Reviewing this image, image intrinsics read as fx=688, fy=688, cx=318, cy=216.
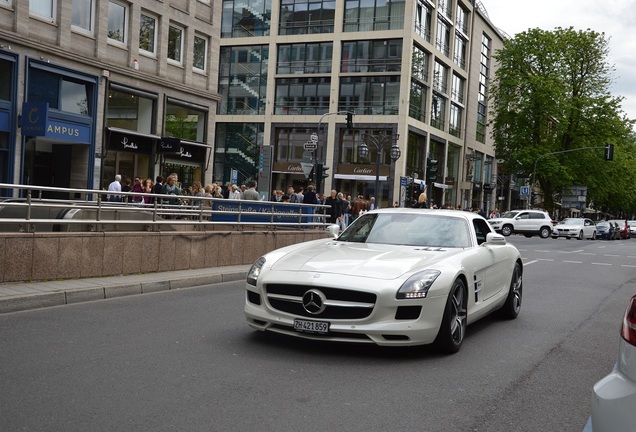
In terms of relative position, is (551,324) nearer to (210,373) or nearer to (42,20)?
(210,373)

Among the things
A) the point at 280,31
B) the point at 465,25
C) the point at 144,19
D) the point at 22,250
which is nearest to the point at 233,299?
the point at 22,250

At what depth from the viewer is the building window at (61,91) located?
22.5m

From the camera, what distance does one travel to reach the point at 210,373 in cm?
555

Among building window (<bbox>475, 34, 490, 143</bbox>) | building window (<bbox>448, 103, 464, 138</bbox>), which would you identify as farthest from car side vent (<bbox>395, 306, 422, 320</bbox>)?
building window (<bbox>475, 34, 490, 143</bbox>)

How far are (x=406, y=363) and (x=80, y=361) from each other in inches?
111

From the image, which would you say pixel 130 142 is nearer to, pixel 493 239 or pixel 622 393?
pixel 493 239

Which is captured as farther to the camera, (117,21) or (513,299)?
(117,21)

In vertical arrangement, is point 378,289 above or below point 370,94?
below

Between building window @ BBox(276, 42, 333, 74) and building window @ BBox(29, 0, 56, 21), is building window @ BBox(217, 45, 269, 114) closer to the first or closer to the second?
building window @ BBox(276, 42, 333, 74)

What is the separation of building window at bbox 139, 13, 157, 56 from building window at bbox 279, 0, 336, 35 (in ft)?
75.6

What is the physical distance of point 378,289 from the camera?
238 inches

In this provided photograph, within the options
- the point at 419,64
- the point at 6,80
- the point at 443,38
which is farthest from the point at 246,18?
the point at 6,80

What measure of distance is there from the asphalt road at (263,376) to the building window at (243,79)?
44.3 meters

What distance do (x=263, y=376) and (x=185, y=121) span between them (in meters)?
26.7
